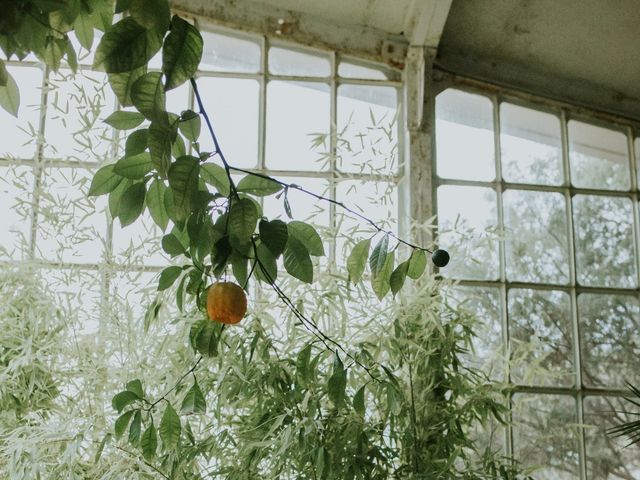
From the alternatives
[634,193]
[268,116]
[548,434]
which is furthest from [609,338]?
[268,116]

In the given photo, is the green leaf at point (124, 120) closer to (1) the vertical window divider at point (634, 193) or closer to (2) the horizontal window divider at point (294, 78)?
(2) the horizontal window divider at point (294, 78)

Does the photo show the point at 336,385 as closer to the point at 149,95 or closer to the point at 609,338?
the point at 149,95

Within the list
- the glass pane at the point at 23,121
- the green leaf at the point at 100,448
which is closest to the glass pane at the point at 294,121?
the glass pane at the point at 23,121

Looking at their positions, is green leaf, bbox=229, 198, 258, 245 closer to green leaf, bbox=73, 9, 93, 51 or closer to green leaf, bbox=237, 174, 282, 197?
green leaf, bbox=237, 174, 282, 197

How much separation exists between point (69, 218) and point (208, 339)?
7.20 ft

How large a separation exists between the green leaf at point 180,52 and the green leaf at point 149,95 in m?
0.03

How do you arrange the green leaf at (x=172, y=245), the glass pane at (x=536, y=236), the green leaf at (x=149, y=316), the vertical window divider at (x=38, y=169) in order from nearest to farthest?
1. the green leaf at (x=172, y=245)
2. the green leaf at (x=149, y=316)
3. the vertical window divider at (x=38, y=169)
4. the glass pane at (x=536, y=236)

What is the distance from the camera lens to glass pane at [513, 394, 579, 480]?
3.80 metres

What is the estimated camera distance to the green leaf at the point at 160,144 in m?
0.78

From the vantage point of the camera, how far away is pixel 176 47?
0.76 m

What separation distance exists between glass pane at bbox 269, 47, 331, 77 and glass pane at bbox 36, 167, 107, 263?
3.28 feet

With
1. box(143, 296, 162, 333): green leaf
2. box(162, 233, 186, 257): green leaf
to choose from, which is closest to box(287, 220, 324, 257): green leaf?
box(162, 233, 186, 257): green leaf

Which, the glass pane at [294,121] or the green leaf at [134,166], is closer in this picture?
the green leaf at [134,166]

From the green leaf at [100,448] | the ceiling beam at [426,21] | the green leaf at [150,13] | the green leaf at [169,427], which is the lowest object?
the green leaf at [100,448]
